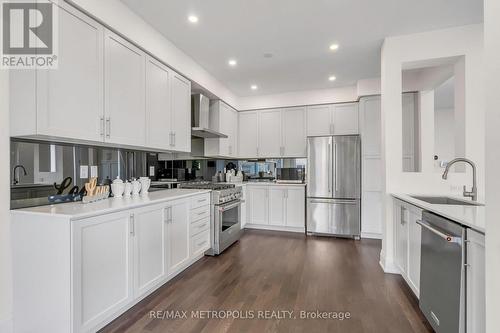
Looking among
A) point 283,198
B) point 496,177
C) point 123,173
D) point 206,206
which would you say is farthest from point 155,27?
point 283,198

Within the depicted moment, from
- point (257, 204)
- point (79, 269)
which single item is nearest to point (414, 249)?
point (79, 269)

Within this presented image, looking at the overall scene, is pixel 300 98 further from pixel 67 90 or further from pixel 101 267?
pixel 101 267

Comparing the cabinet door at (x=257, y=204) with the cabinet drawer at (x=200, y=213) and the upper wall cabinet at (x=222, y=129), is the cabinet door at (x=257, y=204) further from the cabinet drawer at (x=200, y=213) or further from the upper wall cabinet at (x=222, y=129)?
the cabinet drawer at (x=200, y=213)

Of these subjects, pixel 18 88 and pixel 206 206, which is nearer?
pixel 18 88

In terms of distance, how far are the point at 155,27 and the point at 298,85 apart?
271cm

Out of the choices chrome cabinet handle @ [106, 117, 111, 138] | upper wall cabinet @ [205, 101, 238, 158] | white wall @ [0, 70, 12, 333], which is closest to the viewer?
white wall @ [0, 70, 12, 333]

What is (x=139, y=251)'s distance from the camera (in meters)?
2.00

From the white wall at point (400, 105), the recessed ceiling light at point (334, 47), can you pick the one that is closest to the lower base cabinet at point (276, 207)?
the white wall at point (400, 105)

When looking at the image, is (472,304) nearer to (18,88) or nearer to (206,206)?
(206,206)

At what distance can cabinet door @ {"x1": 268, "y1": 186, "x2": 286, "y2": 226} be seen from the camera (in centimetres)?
444

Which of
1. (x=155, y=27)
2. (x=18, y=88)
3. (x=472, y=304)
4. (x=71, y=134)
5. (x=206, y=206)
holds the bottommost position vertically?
(x=472, y=304)

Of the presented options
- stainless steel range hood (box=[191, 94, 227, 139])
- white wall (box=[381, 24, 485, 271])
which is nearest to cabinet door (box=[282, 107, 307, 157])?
stainless steel range hood (box=[191, 94, 227, 139])

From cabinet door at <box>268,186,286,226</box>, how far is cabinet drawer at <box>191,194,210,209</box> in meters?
1.66

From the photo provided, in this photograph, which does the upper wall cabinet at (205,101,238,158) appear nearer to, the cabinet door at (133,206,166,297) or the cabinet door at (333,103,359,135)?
the cabinet door at (333,103,359,135)
